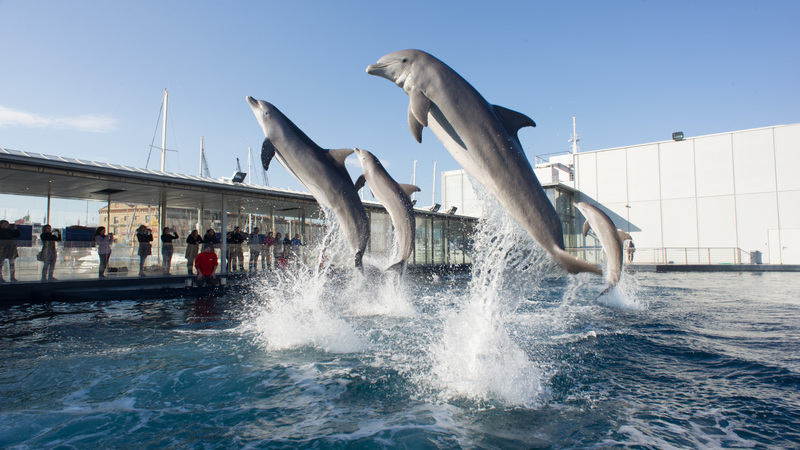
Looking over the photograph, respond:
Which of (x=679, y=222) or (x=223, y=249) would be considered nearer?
(x=223, y=249)

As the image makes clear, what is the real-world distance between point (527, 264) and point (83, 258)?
10.9 metres

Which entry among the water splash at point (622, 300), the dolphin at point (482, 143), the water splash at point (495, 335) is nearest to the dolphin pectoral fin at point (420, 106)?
the dolphin at point (482, 143)

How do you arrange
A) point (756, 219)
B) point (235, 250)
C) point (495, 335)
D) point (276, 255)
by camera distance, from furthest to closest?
point (756, 219) → point (276, 255) → point (235, 250) → point (495, 335)

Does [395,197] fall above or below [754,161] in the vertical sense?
below

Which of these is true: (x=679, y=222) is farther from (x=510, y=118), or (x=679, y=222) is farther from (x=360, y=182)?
(x=510, y=118)

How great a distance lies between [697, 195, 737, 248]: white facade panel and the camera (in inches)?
A: 1047

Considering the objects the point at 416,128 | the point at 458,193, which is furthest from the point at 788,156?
the point at 416,128

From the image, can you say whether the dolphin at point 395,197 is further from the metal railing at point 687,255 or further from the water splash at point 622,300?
the metal railing at point 687,255

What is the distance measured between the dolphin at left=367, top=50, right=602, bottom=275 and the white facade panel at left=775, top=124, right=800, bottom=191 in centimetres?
2873

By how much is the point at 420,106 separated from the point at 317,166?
3.14 metres

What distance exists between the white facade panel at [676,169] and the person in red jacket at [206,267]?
26735mm

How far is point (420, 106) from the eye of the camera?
14.0ft

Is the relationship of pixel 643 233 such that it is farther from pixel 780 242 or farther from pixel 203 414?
pixel 203 414

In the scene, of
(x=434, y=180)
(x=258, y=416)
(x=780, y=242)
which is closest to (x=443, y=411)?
(x=258, y=416)
